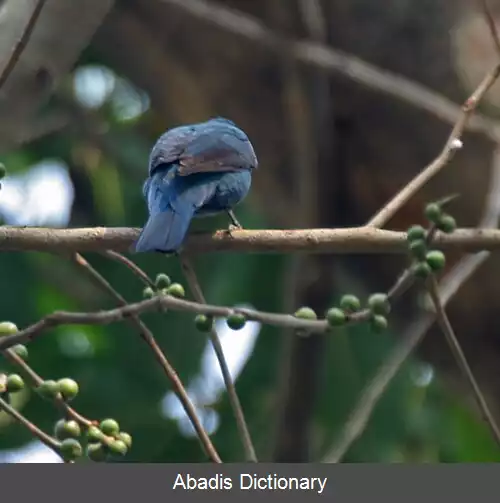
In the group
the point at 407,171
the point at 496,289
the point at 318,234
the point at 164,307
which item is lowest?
the point at 164,307

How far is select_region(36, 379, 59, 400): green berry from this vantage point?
188 centimetres

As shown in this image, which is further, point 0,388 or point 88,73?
point 88,73

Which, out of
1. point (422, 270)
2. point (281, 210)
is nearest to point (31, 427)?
point (422, 270)

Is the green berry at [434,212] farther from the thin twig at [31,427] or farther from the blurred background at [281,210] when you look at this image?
the blurred background at [281,210]

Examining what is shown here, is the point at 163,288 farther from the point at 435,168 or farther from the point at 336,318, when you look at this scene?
the point at 435,168

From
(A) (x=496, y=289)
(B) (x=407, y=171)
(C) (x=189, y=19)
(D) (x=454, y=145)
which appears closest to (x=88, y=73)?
(C) (x=189, y=19)

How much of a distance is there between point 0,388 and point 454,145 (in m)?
1.00

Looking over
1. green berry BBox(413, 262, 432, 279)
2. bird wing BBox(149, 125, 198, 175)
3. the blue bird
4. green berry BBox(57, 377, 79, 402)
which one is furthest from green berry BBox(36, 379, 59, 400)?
bird wing BBox(149, 125, 198, 175)

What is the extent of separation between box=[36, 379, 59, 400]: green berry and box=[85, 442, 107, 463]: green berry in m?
0.11

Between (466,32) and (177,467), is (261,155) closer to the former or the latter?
(466,32)

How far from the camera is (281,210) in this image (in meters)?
4.02

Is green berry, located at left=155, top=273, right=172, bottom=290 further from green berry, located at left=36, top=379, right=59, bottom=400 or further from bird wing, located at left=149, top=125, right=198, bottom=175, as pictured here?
bird wing, located at left=149, top=125, right=198, bottom=175

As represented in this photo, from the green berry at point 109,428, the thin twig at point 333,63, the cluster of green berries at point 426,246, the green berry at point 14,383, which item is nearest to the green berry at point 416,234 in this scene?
the cluster of green berries at point 426,246

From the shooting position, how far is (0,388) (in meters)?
1.88
